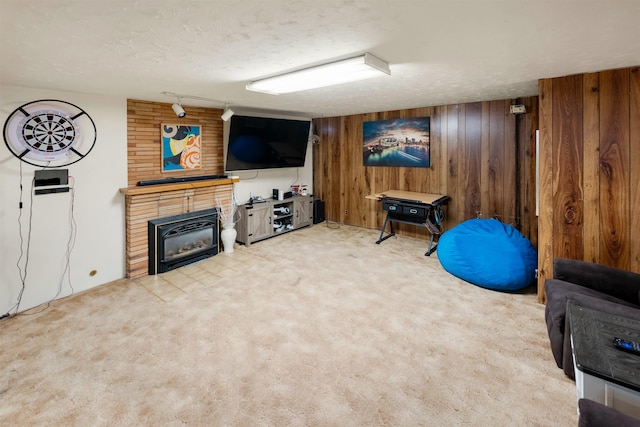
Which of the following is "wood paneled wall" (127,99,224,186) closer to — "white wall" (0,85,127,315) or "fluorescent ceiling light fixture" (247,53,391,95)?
"white wall" (0,85,127,315)

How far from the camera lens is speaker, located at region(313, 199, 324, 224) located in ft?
20.9

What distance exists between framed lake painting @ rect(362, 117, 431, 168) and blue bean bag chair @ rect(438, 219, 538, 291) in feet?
5.68

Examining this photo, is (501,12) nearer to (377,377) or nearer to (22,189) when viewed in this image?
(377,377)

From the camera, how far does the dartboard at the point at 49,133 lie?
9.70 feet

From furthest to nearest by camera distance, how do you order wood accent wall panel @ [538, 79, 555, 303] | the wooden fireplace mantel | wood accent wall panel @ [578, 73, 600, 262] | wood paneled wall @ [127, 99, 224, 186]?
wood paneled wall @ [127, 99, 224, 186], the wooden fireplace mantel, wood accent wall panel @ [538, 79, 555, 303], wood accent wall panel @ [578, 73, 600, 262]

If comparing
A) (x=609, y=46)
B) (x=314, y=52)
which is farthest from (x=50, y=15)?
(x=609, y=46)

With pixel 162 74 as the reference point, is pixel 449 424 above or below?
below

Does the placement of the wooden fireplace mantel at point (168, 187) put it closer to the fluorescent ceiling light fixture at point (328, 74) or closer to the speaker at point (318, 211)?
the fluorescent ceiling light fixture at point (328, 74)

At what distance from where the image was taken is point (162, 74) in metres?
2.65

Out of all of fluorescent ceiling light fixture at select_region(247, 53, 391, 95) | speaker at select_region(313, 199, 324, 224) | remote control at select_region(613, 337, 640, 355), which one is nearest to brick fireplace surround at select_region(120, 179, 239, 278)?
fluorescent ceiling light fixture at select_region(247, 53, 391, 95)

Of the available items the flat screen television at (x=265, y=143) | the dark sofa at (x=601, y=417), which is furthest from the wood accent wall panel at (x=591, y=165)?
the flat screen television at (x=265, y=143)

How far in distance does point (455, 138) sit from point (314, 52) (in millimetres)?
3367

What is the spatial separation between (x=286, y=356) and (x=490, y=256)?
7.96 ft

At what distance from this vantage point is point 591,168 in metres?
2.72
